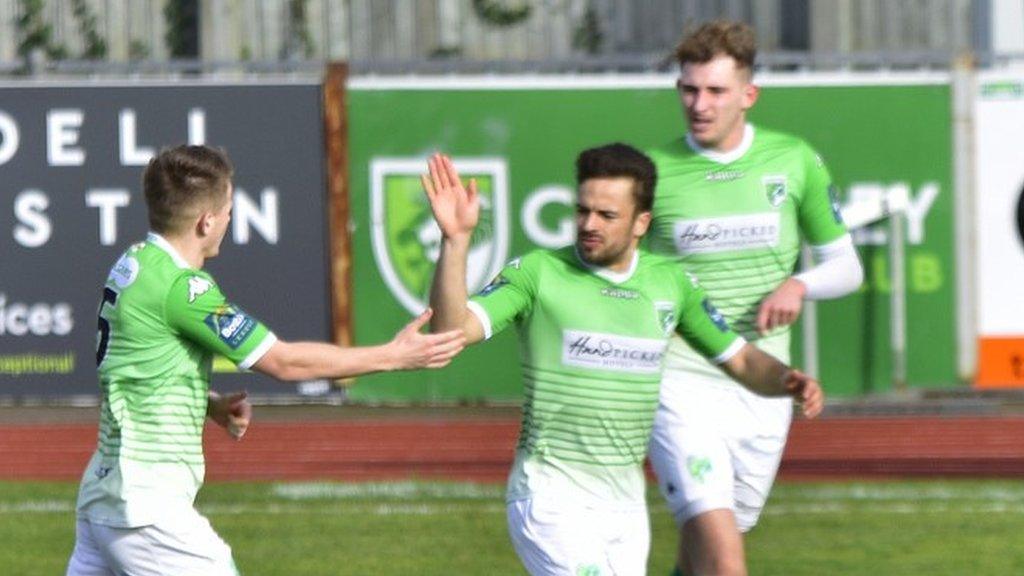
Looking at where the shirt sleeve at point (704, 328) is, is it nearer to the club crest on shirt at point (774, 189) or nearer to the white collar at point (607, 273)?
the white collar at point (607, 273)

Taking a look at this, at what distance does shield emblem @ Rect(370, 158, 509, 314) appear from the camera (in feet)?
51.3

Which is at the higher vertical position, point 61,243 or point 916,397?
point 61,243

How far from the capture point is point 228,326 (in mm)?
6234

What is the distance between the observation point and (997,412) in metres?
16.4

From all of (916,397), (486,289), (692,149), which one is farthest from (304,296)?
(486,289)

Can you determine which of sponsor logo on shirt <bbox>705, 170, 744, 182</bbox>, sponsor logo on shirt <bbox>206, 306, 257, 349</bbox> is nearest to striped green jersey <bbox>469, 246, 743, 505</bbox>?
sponsor logo on shirt <bbox>206, 306, 257, 349</bbox>

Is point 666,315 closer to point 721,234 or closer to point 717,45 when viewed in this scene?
point 721,234

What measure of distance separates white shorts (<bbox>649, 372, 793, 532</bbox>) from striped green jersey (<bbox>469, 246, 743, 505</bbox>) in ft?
2.44

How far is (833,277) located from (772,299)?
0.43 metres

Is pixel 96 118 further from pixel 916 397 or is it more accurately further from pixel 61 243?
pixel 916 397

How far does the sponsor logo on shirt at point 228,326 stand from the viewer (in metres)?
6.22

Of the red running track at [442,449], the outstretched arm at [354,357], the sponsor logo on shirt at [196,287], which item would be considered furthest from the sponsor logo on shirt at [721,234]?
the red running track at [442,449]

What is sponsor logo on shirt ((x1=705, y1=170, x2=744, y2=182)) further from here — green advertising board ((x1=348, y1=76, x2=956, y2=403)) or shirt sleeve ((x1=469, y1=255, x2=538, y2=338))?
green advertising board ((x1=348, y1=76, x2=956, y2=403))

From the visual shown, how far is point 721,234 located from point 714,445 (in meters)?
0.69
